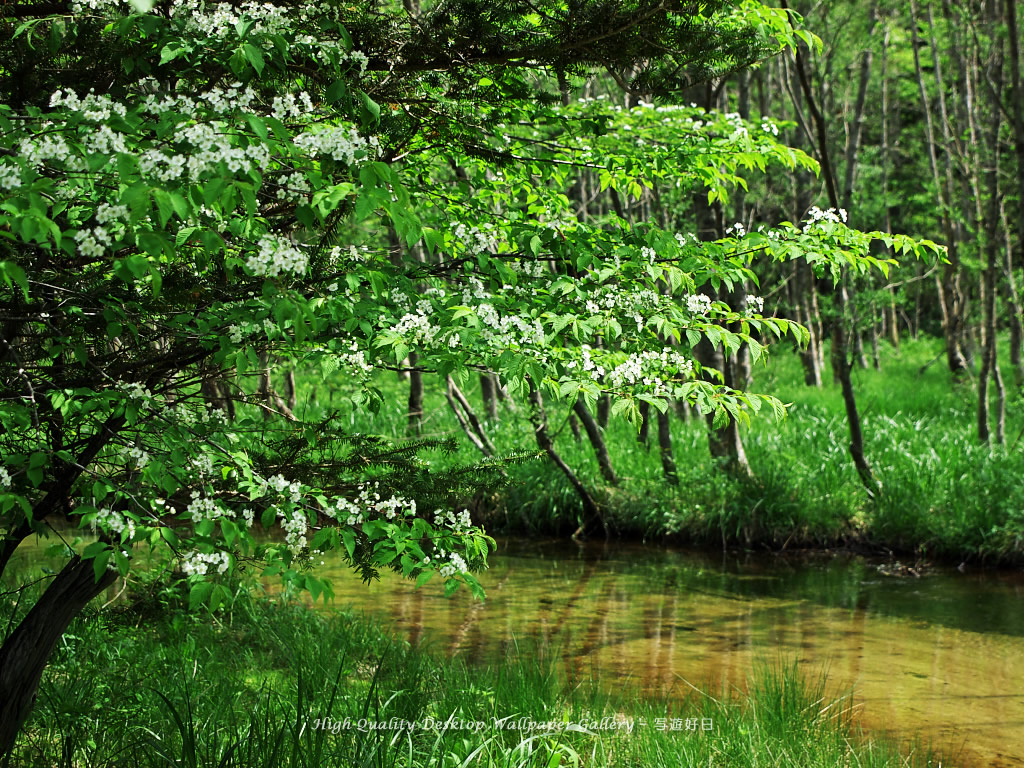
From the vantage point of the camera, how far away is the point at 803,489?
10.0 metres

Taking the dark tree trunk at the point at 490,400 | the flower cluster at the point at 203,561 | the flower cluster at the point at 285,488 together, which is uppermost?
the flower cluster at the point at 285,488

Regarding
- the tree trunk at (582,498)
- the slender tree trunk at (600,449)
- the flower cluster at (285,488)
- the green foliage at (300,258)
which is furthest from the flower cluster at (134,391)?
the slender tree trunk at (600,449)

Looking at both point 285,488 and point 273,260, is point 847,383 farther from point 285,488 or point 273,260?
point 273,260

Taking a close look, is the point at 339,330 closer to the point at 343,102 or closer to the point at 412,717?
the point at 343,102

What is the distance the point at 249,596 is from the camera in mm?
6273

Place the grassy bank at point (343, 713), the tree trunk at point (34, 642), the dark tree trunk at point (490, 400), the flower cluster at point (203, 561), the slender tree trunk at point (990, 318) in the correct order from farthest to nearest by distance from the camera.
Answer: the dark tree trunk at point (490, 400)
the slender tree trunk at point (990, 318)
the grassy bank at point (343, 713)
the tree trunk at point (34, 642)
the flower cluster at point (203, 561)

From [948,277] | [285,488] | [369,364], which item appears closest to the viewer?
[285,488]

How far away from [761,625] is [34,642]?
5.62 m

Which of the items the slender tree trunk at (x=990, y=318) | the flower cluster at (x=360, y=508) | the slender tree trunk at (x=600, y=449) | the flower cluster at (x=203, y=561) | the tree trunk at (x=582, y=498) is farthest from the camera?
the slender tree trunk at (x=990, y=318)

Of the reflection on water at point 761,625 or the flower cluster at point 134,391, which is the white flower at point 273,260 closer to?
the flower cluster at point 134,391

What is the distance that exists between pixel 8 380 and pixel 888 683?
5620 mm

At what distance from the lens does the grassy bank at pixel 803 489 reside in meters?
9.33

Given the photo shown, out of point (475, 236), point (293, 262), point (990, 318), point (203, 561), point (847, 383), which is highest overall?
point (475, 236)

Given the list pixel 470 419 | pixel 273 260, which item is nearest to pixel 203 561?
pixel 273 260
